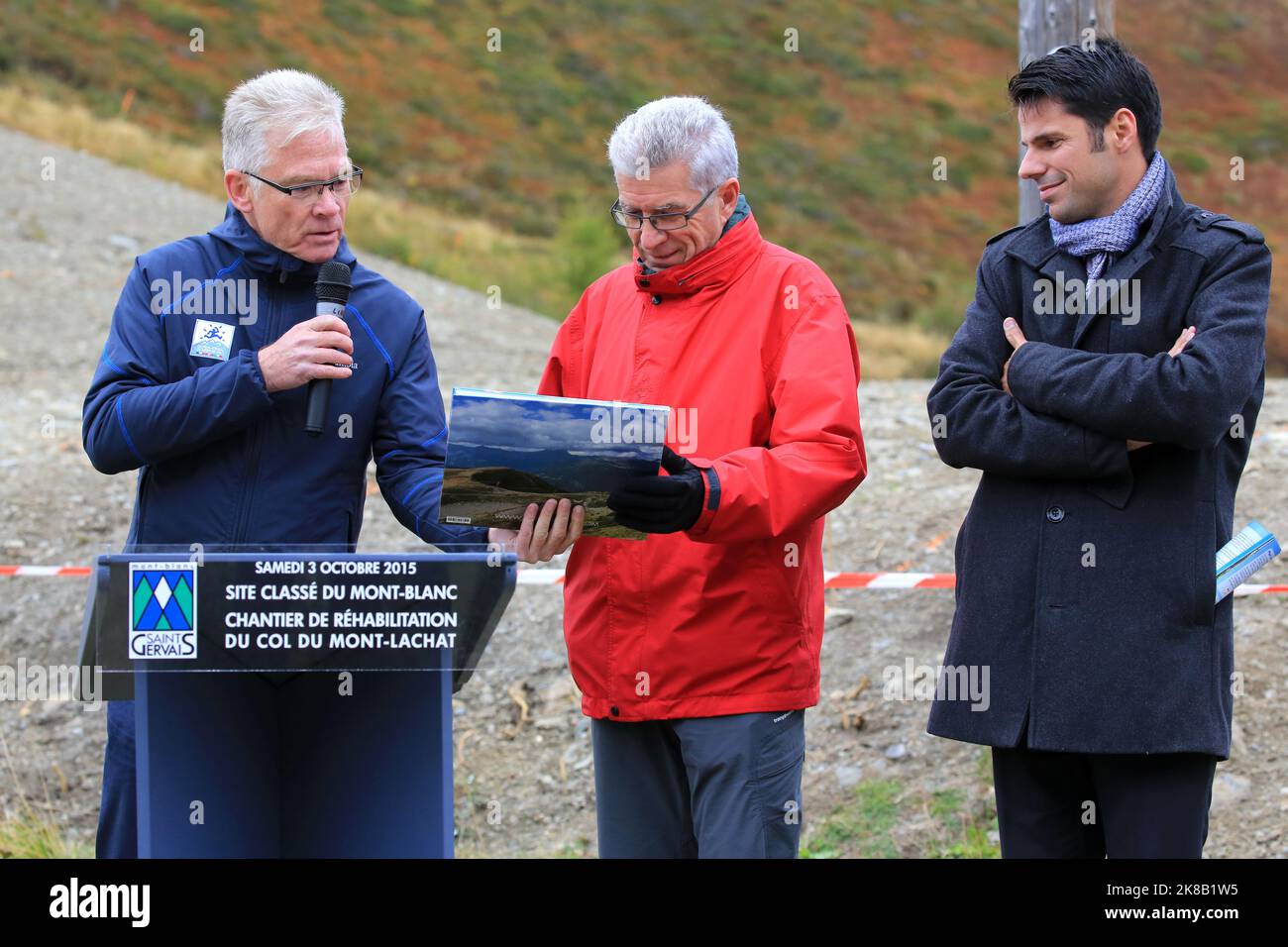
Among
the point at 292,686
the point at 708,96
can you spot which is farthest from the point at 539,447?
the point at 708,96

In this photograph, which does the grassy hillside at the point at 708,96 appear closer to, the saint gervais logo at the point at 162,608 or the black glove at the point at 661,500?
the black glove at the point at 661,500

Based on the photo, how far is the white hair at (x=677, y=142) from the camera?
2.95 m

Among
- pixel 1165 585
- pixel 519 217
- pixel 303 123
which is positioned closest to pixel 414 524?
pixel 303 123

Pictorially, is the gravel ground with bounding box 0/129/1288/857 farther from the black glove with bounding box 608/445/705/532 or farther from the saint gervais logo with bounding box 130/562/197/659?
the black glove with bounding box 608/445/705/532

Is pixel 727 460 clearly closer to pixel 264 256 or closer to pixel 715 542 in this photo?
pixel 715 542

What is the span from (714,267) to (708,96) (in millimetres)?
32829

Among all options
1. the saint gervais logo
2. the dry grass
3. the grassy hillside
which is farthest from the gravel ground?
the grassy hillside

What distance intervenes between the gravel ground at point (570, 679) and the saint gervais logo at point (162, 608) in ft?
7.39

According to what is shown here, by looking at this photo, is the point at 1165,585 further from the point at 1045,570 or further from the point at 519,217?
the point at 519,217

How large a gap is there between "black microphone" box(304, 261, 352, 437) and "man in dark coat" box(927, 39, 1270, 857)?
4.08ft

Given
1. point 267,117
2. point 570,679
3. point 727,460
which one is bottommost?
point 570,679

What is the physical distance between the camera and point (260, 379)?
295 cm

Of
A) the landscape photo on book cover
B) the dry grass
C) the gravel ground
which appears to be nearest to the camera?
the landscape photo on book cover

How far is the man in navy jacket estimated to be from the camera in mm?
2979
